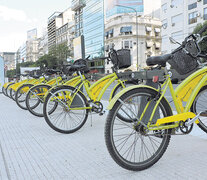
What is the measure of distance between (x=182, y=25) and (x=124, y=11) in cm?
2711

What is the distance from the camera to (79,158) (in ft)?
9.25

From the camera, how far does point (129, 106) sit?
2.42 m

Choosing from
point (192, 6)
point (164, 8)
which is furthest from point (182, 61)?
point (164, 8)

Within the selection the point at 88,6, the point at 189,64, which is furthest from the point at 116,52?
the point at 88,6

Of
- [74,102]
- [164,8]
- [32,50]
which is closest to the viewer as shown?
[74,102]

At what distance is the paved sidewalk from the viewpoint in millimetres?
2348

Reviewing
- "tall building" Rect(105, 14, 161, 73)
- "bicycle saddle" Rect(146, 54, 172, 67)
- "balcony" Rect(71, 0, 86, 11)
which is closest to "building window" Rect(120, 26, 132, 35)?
"tall building" Rect(105, 14, 161, 73)

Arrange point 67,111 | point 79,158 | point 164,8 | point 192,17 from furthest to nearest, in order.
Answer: point 164,8 → point 192,17 → point 67,111 → point 79,158

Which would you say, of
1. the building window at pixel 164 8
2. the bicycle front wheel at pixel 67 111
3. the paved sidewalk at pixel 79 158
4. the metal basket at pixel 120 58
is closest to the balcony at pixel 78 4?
the building window at pixel 164 8

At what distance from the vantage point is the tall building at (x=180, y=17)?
3050cm

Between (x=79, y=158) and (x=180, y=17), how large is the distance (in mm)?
34926

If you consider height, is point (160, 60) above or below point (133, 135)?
above

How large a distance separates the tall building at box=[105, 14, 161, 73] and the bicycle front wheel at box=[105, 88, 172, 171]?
160ft

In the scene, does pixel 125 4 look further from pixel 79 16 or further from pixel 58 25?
pixel 58 25
